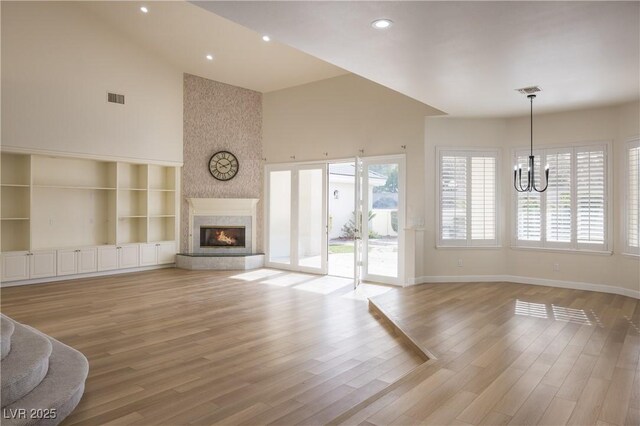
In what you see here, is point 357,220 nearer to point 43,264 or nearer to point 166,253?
point 166,253

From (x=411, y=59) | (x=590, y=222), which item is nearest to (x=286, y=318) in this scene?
(x=411, y=59)

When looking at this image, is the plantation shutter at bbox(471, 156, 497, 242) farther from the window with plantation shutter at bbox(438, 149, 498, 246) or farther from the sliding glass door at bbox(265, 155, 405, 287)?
the sliding glass door at bbox(265, 155, 405, 287)

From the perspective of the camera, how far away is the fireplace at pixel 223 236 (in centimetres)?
937

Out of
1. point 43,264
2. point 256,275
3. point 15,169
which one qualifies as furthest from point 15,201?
point 256,275

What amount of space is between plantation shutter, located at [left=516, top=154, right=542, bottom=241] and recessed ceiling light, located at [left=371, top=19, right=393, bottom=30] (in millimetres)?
4573

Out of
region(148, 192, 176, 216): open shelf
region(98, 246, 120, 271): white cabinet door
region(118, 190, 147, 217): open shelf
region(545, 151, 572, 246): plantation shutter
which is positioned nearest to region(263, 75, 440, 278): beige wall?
region(545, 151, 572, 246): plantation shutter

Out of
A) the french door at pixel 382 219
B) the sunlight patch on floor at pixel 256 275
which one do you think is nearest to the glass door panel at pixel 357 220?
the french door at pixel 382 219

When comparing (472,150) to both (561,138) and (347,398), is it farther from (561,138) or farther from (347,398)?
(347,398)

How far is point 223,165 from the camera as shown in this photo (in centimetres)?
931

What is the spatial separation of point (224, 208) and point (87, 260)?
9.05ft

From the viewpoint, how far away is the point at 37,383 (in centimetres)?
301

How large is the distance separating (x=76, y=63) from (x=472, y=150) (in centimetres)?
693

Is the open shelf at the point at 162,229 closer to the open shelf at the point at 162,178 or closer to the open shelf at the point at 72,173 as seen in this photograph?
the open shelf at the point at 162,178

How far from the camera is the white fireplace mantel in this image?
911 centimetres
